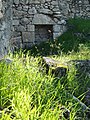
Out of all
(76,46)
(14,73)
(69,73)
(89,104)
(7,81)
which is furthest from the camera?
(76,46)

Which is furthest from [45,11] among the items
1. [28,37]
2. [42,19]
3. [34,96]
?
[34,96]

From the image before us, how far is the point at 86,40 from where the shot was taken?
924 cm

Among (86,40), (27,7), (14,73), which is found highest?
(14,73)

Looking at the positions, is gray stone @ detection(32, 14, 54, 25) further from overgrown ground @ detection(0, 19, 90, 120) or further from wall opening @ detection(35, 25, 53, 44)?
overgrown ground @ detection(0, 19, 90, 120)

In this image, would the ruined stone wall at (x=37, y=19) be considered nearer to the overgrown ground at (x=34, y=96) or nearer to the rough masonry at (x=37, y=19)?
the rough masonry at (x=37, y=19)

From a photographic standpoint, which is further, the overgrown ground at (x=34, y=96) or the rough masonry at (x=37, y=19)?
the rough masonry at (x=37, y=19)

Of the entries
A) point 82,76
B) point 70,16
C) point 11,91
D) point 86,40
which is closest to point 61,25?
point 70,16

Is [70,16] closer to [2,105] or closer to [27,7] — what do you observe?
[27,7]

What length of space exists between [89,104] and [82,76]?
1.19 metres

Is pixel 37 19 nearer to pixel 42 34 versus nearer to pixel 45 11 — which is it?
pixel 45 11

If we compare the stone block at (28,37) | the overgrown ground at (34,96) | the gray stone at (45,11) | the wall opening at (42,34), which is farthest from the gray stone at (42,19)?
the overgrown ground at (34,96)

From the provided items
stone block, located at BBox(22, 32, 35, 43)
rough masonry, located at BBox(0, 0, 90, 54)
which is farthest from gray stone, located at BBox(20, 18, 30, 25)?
stone block, located at BBox(22, 32, 35, 43)

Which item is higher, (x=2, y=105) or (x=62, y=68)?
(x=2, y=105)

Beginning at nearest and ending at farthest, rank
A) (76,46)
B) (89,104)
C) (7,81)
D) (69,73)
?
(7,81), (89,104), (69,73), (76,46)
